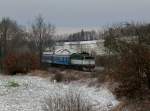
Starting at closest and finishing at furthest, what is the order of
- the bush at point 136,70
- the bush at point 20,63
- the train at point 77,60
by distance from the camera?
the bush at point 136,70 → the train at point 77,60 → the bush at point 20,63

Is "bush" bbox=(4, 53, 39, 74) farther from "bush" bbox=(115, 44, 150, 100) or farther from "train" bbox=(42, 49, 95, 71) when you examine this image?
"bush" bbox=(115, 44, 150, 100)

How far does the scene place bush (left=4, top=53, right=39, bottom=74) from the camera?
189ft

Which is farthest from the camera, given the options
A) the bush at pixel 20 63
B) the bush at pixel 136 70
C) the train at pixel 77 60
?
the bush at pixel 20 63

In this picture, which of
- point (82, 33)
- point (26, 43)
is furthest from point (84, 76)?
point (82, 33)

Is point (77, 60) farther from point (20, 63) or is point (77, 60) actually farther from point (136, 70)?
point (136, 70)

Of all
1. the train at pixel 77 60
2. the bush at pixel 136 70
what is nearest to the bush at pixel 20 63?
the train at pixel 77 60

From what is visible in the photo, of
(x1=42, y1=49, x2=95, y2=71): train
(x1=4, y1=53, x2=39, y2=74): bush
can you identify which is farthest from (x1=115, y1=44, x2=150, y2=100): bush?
(x1=4, y1=53, x2=39, y2=74): bush

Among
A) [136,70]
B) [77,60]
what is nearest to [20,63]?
[77,60]

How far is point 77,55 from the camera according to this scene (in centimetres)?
5859

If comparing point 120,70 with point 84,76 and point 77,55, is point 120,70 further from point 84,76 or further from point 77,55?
point 77,55

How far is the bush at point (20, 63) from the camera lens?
189ft

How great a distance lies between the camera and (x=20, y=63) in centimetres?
5794

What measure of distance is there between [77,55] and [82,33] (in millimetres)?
108967

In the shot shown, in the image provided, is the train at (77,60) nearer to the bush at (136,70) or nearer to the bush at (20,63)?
the bush at (20,63)
